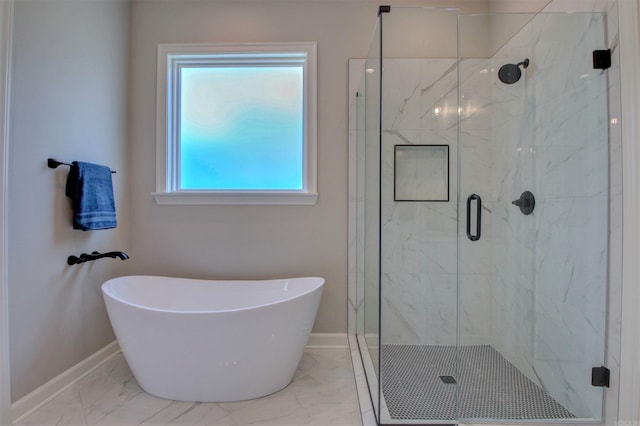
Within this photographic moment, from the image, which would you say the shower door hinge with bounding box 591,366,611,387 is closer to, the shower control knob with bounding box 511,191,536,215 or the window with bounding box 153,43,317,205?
the shower control knob with bounding box 511,191,536,215

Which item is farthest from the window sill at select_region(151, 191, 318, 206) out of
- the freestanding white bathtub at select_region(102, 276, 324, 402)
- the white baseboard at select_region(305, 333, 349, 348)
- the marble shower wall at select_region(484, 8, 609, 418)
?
the marble shower wall at select_region(484, 8, 609, 418)

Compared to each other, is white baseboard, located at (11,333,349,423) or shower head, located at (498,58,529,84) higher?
shower head, located at (498,58,529,84)

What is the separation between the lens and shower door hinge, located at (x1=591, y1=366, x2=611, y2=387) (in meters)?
1.41

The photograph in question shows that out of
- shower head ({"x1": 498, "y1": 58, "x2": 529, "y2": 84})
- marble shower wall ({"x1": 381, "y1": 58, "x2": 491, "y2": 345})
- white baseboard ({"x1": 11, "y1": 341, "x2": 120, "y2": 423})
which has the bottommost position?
white baseboard ({"x1": 11, "y1": 341, "x2": 120, "y2": 423})

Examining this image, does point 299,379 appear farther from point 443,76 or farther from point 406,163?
point 443,76

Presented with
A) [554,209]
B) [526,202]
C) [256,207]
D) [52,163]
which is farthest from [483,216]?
[52,163]

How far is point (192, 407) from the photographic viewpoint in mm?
1623

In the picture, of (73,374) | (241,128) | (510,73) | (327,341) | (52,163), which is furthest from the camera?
(241,128)

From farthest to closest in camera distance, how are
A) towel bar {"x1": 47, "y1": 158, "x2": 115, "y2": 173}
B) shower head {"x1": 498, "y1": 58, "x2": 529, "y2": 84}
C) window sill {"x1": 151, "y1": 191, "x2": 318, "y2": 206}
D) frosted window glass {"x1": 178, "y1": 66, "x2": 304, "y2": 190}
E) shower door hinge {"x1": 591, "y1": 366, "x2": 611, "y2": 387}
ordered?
frosted window glass {"x1": 178, "y1": 66, "x2": 304, "y2": 190} < window sill {"x1": 151, "y1": 191, "x2": 318, "y2": 206} < shower head {"x1": 498, "y1": 58, "x2": 529, "y2": 84} < towel bar {"x1": 47, "y1": 158, "x2": 115, "y2": 173} < shower door hinge {"x1": 591, "y1": 366, "x2": 611, "y2": 387}

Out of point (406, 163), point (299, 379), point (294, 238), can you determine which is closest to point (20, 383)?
point (299, 379)

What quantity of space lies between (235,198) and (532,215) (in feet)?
6.37

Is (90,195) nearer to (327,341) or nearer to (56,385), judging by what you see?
(56,385)

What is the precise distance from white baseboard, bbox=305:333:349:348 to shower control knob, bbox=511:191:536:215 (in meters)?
1.47

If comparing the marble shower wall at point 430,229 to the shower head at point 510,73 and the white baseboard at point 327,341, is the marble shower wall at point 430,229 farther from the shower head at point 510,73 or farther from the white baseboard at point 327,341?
the white baseboard at point 327,341
